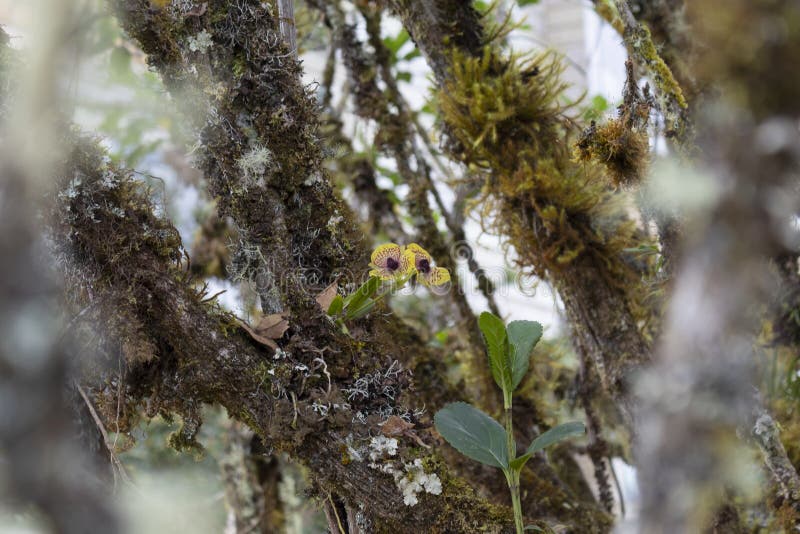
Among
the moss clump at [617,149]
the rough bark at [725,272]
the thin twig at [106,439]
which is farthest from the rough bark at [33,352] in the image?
the moss clump at [617,149]

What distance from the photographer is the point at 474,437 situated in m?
0.77

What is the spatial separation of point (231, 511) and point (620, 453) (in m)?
0.99

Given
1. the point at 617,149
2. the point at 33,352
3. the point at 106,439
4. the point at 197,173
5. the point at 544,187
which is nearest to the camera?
the point at 33,352

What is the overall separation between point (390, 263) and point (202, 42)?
34 cm

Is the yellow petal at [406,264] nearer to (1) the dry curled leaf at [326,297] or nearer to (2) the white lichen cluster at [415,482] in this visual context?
(1) the dry curled leaf at [326,297]

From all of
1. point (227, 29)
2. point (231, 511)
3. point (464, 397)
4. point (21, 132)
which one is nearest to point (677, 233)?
point (464, 397)

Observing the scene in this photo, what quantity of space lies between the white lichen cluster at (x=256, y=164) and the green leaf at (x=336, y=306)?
0.54 ft

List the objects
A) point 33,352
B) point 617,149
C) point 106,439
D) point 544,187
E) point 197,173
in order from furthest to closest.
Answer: point 197,173, point 544,187, point 617,149, point 106,439, point 33,352

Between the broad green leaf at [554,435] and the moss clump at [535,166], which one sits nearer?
the broad green leaf at [554,435]

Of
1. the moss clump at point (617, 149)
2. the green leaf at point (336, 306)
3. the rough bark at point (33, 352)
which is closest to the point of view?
the rough bark at point (33, 352)

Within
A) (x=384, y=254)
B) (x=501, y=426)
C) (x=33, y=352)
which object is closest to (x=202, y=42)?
(x=384, y=254)

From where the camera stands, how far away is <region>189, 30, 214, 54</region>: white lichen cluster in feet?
2.77

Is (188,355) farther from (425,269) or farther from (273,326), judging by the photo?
(425,269)

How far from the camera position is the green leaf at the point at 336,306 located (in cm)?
79
